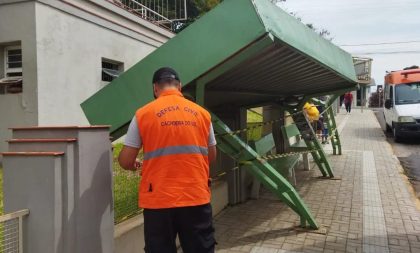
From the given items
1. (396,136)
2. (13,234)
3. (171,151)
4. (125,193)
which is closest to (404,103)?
(396,136)

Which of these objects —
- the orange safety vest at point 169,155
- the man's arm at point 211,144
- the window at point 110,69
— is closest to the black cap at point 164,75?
the orange safety vest at point 169,155

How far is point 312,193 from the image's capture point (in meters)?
7.45

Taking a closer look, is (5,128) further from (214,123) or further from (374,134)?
(374,134)

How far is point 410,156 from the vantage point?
1243 cm

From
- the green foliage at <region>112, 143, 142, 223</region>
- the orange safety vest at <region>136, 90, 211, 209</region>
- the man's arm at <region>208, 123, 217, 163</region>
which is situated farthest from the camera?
the green foliage at <region>112, 143, 142, 223</region>

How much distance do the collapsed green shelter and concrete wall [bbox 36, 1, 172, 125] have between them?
477cm

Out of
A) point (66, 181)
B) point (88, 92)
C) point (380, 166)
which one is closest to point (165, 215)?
point (66, 181)

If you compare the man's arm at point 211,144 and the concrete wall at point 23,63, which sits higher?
the concrete wall at point 23,63

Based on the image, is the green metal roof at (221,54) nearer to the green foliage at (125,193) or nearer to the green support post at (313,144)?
the green foliage at (125,193)

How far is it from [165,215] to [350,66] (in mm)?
5128

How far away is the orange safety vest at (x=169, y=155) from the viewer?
285 cm

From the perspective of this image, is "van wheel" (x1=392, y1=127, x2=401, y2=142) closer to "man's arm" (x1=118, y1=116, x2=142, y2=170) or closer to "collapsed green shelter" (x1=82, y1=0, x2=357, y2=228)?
"collapsed green shelter" (x1=82, y1=0, x2=357, y2=228)

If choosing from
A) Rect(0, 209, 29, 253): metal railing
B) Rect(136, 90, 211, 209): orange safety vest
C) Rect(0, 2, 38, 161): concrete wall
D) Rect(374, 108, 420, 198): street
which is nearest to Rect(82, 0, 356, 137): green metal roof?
Rect(136, 90, 211, 209): orange safety vest

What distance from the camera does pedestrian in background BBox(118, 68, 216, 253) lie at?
Answer: 9.37ft
